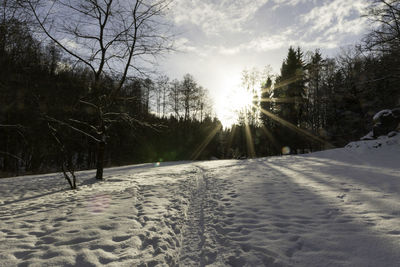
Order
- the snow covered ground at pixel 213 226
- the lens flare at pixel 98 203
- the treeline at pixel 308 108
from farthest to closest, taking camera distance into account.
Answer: the treeline at pixel 308 108 → the lens flare at pixel 98 203 → the snow covered ground at pixel 213 226

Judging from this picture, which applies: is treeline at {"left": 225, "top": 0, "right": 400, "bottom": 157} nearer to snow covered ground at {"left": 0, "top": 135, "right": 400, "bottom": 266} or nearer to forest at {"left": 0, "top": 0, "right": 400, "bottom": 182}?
forest at {"left": 0, "top": 0, "right": 400, "bottom": 182}

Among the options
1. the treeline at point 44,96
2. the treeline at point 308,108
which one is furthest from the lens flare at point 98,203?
the treeline at point 308,108

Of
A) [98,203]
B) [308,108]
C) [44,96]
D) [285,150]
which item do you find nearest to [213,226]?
[98,203]

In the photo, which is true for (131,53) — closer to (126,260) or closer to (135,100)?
(135,100)

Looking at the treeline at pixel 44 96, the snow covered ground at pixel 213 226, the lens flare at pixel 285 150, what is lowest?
the snow covered ground at pixel 213 226

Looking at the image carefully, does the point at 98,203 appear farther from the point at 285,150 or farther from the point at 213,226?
the point at 285,150

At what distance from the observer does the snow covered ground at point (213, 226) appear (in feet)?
9.37

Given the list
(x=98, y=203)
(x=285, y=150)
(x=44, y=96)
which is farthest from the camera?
(x=285, y=150)

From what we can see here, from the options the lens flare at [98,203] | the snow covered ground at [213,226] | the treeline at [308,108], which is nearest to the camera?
the snow covered ground at [213,226]

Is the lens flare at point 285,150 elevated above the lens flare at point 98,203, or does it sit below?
above

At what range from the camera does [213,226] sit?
4066 mm

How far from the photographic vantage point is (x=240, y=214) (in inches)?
179

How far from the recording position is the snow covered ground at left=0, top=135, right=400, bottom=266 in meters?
2.86

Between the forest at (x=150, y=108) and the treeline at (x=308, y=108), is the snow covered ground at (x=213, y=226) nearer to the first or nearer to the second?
the forest at (x=150, y=108)
